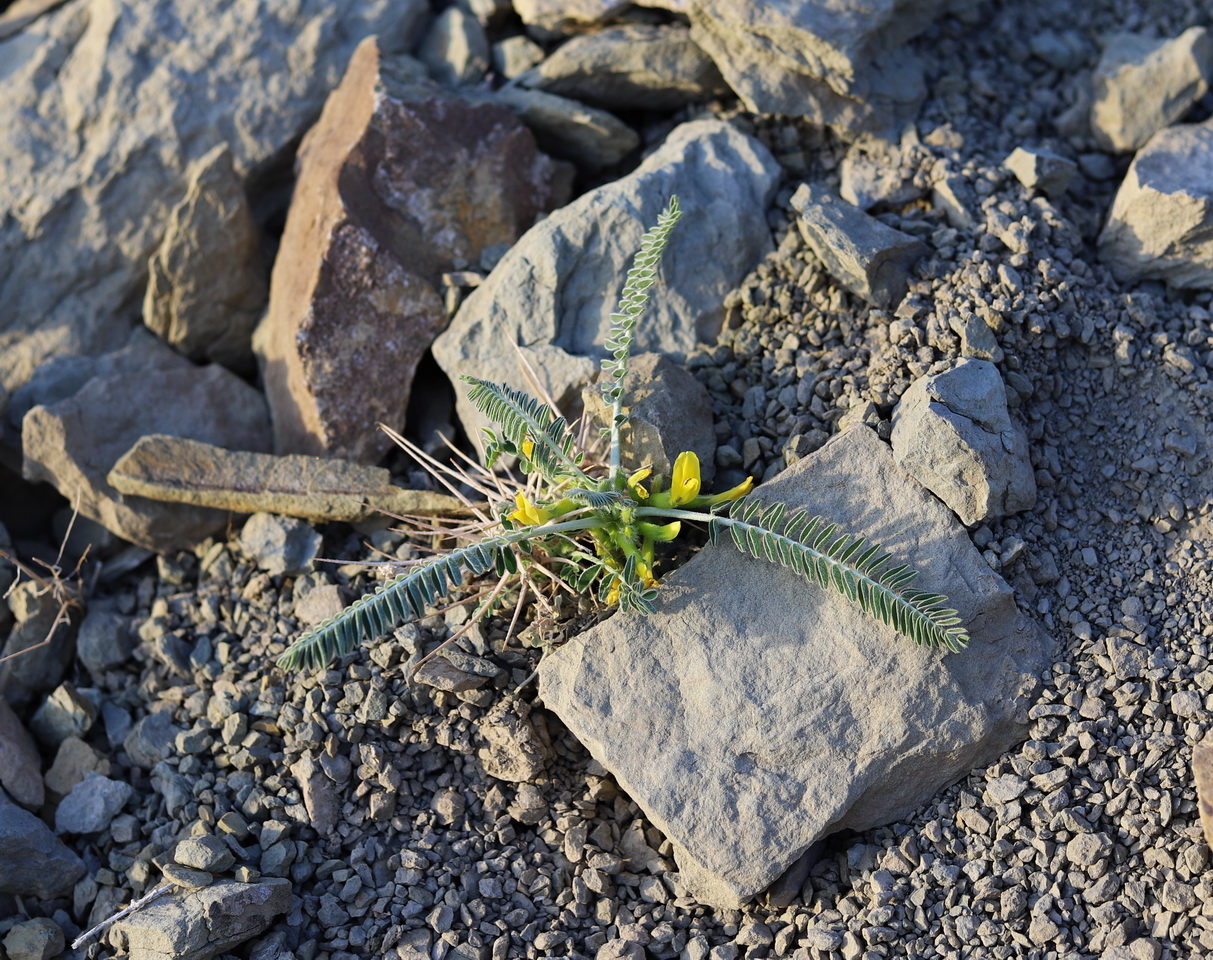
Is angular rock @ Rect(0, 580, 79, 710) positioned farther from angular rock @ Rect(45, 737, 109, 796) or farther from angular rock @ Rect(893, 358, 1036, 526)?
angular rock @ Rect(893, 358, 1036, 526)

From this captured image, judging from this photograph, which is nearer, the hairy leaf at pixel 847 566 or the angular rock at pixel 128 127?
the hairy leaf at pixel 847 566

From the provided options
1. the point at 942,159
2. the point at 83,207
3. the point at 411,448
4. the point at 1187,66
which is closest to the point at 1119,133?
the point at 1187,66

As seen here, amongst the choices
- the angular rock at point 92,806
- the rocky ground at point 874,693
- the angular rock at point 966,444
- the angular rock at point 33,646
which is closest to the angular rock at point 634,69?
the rocky ground at point 874,693

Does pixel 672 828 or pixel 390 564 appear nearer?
pixel 672 828

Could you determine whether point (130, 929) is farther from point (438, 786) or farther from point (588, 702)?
point (588, 702)

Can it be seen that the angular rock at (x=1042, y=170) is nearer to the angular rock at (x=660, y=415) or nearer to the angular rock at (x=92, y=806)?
the angular rock at (x=660, y=415)

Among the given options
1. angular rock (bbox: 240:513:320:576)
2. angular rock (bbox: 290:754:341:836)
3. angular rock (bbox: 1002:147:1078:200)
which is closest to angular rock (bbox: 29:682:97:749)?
angular rock (bbox: 240:513:320:576)
